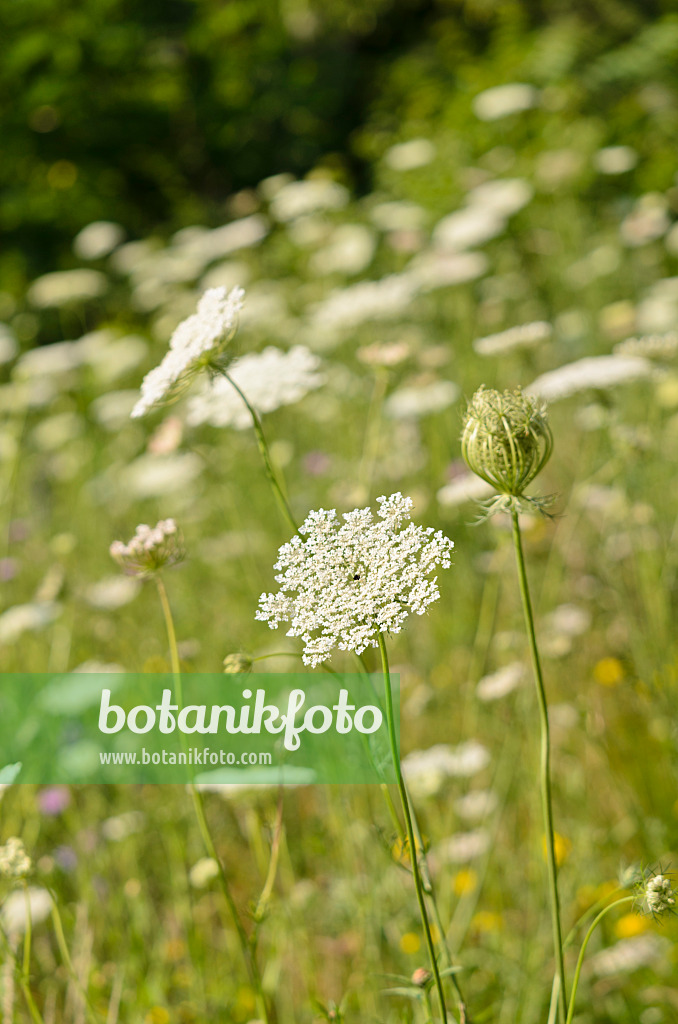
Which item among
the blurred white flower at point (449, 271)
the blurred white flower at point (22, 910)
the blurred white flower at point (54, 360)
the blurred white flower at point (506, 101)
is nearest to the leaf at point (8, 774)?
the blurred white flower at point (22, 910)

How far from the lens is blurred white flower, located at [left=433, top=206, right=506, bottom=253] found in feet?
11.0

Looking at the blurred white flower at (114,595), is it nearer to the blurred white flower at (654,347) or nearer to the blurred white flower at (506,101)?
the blurred white flower at (654,347)

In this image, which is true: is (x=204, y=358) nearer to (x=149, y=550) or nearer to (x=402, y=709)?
(x=149, y=550)

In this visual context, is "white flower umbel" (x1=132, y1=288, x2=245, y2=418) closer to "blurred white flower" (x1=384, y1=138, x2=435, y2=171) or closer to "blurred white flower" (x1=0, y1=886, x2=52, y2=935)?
"blurred white flower" (x1=0, y1=886, x2=52, y2=935)

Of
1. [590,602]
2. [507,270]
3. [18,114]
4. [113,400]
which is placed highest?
[18,114]

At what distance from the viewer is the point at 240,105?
7.97 metres

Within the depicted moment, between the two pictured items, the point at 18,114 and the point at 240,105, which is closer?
the point at 18,114

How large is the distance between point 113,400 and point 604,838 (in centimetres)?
258

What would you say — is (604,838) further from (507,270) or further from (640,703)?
(507,270)

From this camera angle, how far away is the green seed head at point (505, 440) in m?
0.77

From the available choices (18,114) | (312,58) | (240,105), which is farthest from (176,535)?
(312,58)

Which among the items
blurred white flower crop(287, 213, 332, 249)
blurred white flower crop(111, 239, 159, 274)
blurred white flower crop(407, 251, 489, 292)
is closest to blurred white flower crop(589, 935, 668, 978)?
blurred white flower crop(407, 251, 489, 292)

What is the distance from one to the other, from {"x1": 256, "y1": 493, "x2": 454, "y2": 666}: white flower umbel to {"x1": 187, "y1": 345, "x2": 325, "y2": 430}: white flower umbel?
0.46 m

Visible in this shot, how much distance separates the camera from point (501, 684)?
62.1 inches
